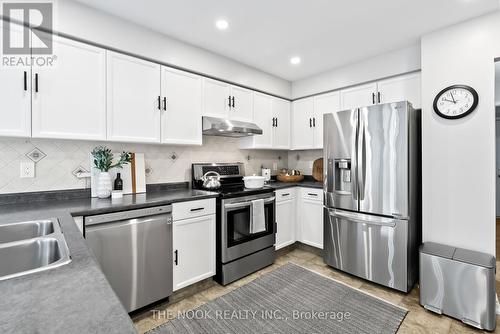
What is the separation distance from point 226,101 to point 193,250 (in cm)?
177

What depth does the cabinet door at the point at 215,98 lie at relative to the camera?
111 inches

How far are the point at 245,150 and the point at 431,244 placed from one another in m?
2.44

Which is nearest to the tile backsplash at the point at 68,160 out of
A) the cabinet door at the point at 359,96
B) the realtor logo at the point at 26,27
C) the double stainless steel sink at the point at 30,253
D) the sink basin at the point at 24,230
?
the realtor logo at the point at 26,27

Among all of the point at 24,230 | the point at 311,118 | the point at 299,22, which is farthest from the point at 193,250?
the point at 311,118

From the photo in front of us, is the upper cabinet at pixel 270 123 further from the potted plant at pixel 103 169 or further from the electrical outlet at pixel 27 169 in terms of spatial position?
the electrical outlet at pixel 27 169

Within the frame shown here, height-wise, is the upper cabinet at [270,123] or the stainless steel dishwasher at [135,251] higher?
the upper cabinet at [270,123]

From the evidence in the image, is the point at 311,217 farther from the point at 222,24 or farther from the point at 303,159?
the point at 222,24

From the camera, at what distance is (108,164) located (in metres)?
2.22

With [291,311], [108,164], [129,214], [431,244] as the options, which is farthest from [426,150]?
[108,164]

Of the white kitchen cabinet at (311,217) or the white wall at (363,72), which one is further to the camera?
the white kitchen cabinet at (311,217)

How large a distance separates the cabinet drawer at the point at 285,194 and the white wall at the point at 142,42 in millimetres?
1482

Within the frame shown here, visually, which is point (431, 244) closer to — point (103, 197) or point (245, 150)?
point (245, 150)

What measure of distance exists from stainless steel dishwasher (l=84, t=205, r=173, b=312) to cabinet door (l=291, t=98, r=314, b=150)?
2.36m

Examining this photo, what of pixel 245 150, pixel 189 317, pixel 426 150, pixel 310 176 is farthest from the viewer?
pixel 310 176
